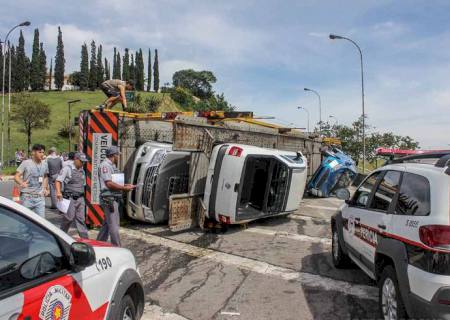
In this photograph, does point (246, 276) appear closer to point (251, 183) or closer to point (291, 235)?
point (291, 235)

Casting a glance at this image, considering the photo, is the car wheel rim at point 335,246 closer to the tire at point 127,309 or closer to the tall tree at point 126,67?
the tire at point 127,309

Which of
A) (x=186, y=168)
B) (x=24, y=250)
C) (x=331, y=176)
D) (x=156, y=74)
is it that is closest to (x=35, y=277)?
(x=24, y=250)

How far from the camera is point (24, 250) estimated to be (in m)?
2.55

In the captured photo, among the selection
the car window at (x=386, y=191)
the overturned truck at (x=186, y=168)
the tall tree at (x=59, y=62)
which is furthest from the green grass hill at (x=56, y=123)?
the car window at (x=386, y=191)

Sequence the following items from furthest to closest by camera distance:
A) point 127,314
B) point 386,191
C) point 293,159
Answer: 1. point 293,159
2. point 386,191
3. point 127,314

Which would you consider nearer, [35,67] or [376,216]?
[376,216]

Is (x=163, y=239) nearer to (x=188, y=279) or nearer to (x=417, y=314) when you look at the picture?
(x=188, y=279)

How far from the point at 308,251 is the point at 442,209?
4.30 metres

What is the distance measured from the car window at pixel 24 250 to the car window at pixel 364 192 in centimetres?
365

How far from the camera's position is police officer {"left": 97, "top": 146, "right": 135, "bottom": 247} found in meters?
6.41

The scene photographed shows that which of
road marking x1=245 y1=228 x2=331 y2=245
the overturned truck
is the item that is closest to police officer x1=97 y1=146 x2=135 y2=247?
the overturned truck

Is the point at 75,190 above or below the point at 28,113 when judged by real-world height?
below

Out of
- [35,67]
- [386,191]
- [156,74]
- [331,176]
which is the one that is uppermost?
[156,74]

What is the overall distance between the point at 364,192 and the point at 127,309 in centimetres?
327
